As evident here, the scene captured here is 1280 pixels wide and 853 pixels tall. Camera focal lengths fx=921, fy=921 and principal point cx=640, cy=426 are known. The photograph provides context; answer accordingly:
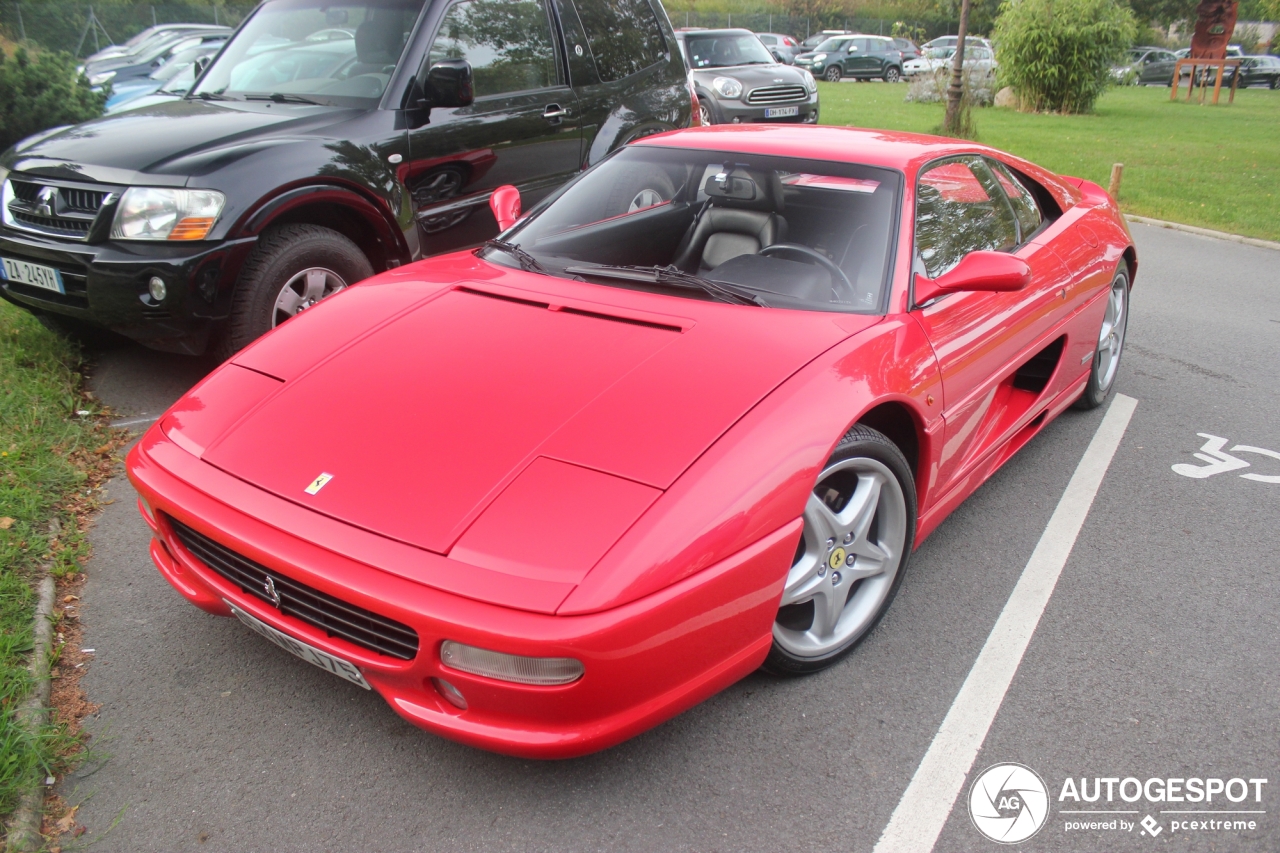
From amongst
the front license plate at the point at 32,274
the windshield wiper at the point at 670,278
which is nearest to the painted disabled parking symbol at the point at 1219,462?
the windshield wiper at the point at 670,278

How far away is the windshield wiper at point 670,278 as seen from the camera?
9.04 feet

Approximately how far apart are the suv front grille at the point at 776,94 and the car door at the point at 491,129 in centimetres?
759

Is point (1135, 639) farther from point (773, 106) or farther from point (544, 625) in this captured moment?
point (773, 106)

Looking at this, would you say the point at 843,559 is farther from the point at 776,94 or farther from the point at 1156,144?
the point at 1156,144

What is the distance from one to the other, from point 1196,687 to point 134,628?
3.05 metres

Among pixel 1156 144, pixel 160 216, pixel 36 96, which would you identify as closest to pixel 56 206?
pixel 160 216

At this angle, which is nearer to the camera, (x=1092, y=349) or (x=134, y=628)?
(x=134, y=628)

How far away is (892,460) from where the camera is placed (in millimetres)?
2521

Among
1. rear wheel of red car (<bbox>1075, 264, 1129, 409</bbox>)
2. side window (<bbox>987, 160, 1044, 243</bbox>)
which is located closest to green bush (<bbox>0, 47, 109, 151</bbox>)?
side window (<bbox>987, 160, 1044, 243</bbox>)

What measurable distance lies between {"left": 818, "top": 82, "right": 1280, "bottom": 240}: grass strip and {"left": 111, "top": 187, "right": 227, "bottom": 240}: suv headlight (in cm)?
941

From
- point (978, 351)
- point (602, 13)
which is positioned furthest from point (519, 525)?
point (602, 13)

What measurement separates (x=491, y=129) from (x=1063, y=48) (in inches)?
736

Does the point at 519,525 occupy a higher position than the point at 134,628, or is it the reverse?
the point at 519,525

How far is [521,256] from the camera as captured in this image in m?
3.16
